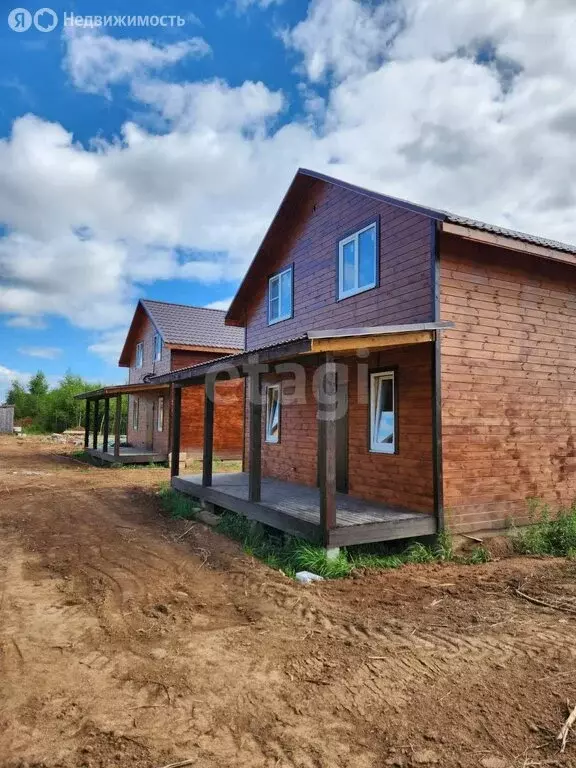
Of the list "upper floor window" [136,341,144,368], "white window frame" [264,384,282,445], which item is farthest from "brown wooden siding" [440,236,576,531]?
"upper floor window" [136,341,144,368]

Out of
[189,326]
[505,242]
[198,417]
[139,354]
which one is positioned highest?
[189,326]

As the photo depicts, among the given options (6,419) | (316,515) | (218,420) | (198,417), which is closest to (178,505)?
(316,515)

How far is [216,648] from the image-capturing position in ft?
13.3

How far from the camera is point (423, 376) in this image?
7.30 meters

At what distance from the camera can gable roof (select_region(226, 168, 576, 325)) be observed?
7.13 meters

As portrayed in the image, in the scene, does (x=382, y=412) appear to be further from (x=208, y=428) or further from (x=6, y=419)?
(x=6, y=419)

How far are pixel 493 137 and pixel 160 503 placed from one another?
534 inches

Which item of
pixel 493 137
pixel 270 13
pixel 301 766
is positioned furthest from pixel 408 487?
pixel 493 137

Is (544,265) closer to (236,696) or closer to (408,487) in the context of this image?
(408,487)

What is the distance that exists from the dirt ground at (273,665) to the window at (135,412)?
17211mm

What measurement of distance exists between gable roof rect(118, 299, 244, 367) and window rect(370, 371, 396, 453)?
41.2 ft

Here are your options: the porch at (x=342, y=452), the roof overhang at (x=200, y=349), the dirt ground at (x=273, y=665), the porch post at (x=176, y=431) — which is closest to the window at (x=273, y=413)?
the porch at (x=342, y=452)

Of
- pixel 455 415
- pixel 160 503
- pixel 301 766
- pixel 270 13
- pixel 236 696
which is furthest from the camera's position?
pixel 160 503

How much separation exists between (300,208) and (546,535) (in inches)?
316
